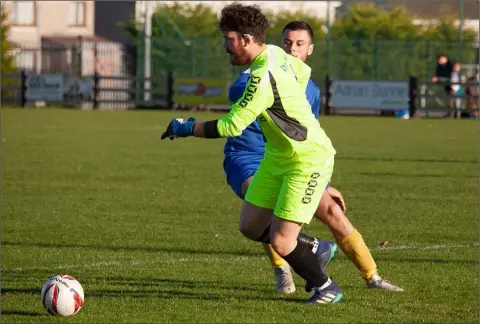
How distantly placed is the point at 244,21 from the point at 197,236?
4240 mm

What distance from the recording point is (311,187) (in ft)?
23.1

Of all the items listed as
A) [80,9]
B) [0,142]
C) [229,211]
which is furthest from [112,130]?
[80,9]

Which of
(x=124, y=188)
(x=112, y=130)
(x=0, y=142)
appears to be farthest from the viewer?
(x=112, y=130)

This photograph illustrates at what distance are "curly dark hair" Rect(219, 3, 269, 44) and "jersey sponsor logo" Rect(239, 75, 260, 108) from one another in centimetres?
25

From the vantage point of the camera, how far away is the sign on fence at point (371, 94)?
120 feet

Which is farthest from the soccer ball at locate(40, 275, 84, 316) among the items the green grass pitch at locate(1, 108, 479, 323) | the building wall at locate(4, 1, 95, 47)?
the building wall at locate(4, 1, 95, 47)

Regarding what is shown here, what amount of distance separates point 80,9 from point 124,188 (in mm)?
50026

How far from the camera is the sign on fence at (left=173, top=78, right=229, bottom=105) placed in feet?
129

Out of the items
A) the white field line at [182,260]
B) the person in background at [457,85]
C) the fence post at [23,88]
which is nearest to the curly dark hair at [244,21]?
the white field line at [182,260]

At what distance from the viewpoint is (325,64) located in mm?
43406

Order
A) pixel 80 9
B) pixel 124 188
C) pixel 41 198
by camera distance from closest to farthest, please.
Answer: pixel 41 198 → pixel 124 188 → pixel 80 9

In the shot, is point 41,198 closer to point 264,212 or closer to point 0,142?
point 264,212

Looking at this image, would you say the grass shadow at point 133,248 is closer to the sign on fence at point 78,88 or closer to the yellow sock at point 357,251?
the yellow sock at point 357,251

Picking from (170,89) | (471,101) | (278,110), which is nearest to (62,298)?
(278,110)
